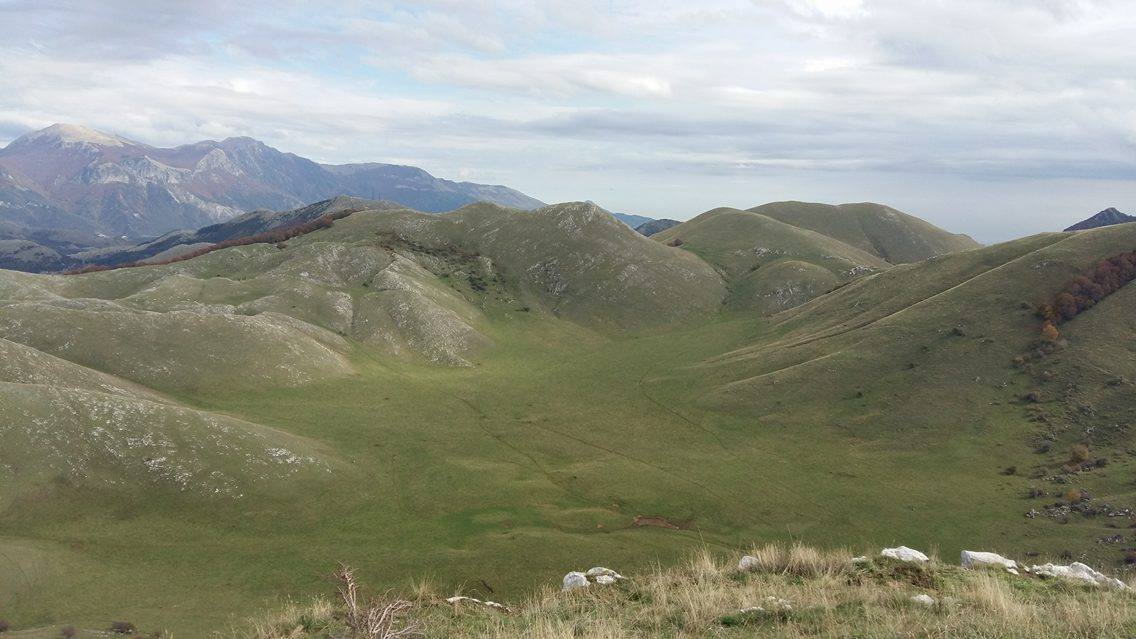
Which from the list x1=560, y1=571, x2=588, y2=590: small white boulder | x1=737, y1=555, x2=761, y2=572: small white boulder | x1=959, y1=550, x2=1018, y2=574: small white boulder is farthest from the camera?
x1=560, y1=571, x2=588, y2=590: small white boulder

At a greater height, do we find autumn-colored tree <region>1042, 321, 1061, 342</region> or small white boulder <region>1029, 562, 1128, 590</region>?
autumn-colored tree <region>1042, 321, 1061, 342</region>

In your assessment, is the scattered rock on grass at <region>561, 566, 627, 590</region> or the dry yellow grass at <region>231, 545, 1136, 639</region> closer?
the dry yellow grass at <region>231, 545, 1136, 639</region>

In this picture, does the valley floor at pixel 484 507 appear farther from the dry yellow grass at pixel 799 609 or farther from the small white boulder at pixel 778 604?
the small white boulder at pixel 778 604

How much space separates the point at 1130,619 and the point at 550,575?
36122 millimetres

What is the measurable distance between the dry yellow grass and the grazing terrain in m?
0.20

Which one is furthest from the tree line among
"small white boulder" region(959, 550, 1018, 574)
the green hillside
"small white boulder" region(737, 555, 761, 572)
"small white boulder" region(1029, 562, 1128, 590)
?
"small white boulder" region(737, 555, 761, 572)

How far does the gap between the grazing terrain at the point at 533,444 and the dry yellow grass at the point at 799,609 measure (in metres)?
0.20

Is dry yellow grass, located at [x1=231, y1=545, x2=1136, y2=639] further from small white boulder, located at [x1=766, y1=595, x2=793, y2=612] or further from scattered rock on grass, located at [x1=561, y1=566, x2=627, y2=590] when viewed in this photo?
scattered rock on grass, located at [x1=561, y1=566, x2=627, y2=590]

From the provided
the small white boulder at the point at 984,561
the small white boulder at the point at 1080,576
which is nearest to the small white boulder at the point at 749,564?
the small white boulder at the point at 984,561

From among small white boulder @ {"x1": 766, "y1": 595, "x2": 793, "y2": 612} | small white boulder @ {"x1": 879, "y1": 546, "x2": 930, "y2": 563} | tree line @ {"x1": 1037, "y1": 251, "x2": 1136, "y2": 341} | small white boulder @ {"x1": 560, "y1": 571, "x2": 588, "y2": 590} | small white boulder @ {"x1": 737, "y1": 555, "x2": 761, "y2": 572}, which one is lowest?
small white boulder @ {"x1": 560, "y1": 571, "x2": 588, "y2": 590}

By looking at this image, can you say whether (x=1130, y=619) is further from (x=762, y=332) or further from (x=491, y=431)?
(x=762, y=332)

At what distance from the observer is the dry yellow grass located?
43.1 feet

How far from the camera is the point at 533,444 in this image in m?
74.4

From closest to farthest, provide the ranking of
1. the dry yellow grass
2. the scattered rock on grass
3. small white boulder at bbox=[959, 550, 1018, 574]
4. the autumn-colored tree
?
the dry yellow grass → the scattered rock on grass → small white boulder at bbox=[959, 550, 1018, 574] → the autumn-colored tree
